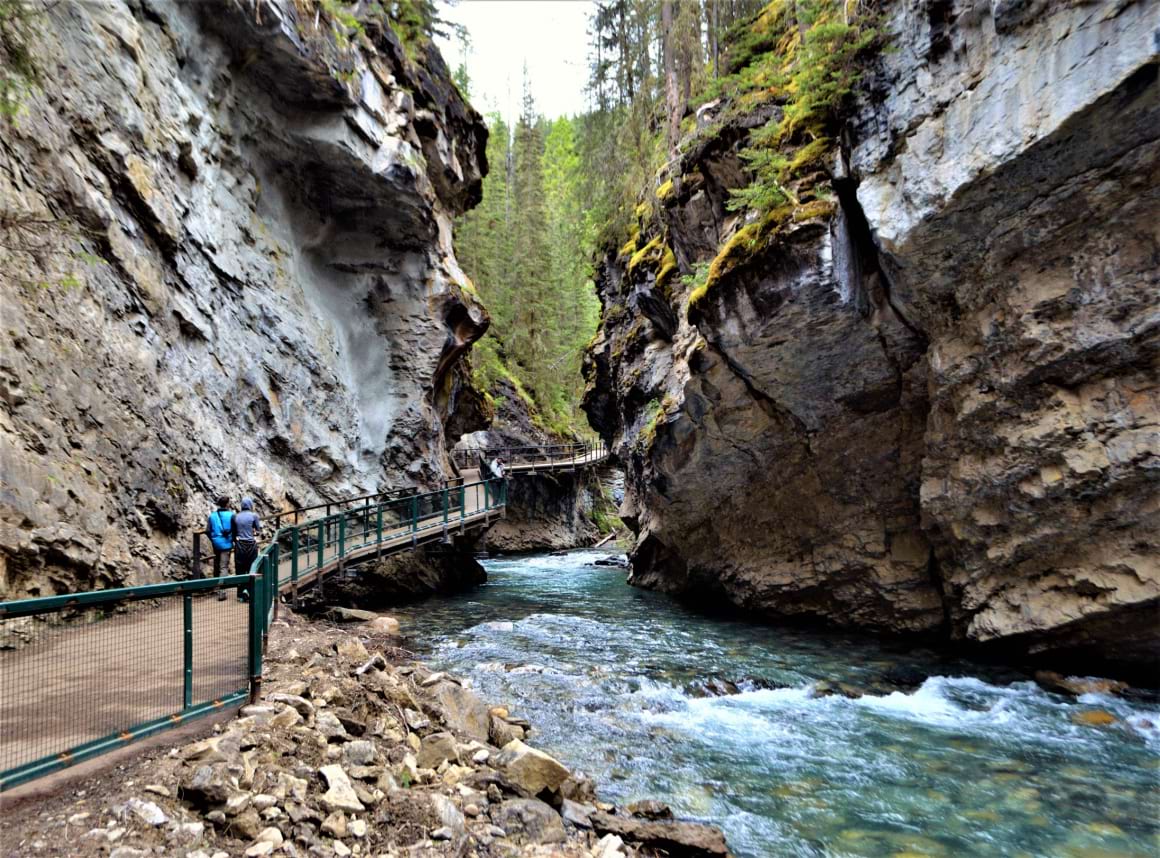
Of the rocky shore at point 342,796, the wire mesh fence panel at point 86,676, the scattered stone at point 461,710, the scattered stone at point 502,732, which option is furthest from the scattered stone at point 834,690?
the wire mesh fence panel at point 86,676

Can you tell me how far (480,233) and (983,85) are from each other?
2974 cm

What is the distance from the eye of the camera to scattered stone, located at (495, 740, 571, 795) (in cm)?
504

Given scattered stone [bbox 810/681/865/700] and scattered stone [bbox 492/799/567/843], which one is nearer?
scattered stone [bbox 492/799/567/843]

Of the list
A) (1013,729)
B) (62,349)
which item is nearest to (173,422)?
(62,349)

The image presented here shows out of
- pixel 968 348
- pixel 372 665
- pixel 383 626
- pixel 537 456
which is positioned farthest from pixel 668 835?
pixel 537 456

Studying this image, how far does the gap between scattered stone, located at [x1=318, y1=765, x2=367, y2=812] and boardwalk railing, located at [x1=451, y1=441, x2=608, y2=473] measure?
2353 cm

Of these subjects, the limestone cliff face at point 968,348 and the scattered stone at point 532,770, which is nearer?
the scattered stone at point 532,770

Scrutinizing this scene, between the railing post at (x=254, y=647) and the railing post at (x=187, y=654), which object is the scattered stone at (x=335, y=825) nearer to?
the railing post at (x=187, y=654)

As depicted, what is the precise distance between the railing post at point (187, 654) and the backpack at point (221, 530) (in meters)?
4.85

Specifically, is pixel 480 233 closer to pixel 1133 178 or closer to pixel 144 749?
pixel 1133 178

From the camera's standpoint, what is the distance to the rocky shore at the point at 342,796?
322cm

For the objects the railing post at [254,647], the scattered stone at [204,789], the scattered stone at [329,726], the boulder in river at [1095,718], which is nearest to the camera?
the scattered stone at [204,789]

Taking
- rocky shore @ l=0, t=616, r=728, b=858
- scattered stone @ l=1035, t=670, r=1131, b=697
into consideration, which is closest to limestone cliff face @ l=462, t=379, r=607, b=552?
scattered stone @ l=1035, t=670, r=1131, b=697

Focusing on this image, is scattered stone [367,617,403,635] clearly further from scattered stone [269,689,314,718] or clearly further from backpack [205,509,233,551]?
scattered stone [269,689,314,718]
